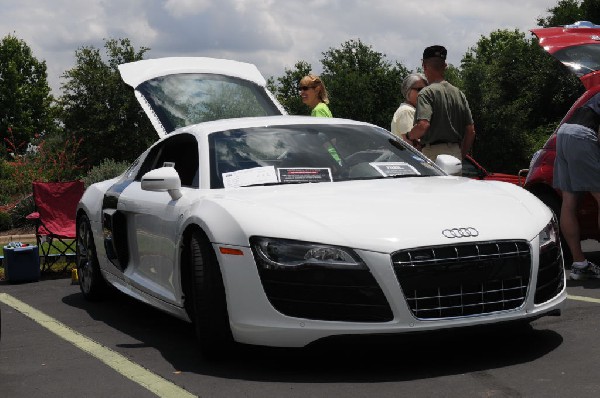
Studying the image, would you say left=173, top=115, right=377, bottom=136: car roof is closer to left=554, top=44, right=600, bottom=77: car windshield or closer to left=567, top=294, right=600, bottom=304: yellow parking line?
left=567, top=294, right=600, bottom=304: yellow parking line

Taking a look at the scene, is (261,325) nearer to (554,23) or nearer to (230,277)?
(230,277)

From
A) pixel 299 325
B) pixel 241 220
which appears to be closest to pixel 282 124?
pixel 241 220

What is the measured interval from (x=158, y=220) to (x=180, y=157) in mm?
724

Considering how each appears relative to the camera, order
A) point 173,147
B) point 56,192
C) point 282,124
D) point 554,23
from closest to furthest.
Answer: point 282,124, point 173,147, point 56,192, point 554,23

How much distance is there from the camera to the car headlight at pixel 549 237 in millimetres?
5159

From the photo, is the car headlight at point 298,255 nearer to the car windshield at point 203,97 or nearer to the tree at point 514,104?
the car windshield at point 203,97

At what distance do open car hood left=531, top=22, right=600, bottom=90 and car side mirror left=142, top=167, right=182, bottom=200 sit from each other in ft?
13.6

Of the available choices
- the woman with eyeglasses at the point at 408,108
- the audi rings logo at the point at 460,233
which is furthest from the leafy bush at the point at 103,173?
the audi rings logo at the point at 460,233

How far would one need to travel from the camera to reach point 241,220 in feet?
16.6

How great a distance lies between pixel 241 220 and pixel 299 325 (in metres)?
0.62

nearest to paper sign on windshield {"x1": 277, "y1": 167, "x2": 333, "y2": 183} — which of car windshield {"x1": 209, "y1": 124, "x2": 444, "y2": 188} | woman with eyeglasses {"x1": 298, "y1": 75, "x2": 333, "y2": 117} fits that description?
car windshield {"x1": 209, "y1": 124, "x2": 444, "y2": 188}

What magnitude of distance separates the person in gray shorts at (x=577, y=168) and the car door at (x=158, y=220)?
3.42 meters

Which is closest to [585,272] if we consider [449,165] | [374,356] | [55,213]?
[449,165]

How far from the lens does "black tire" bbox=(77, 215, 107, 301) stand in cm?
803
